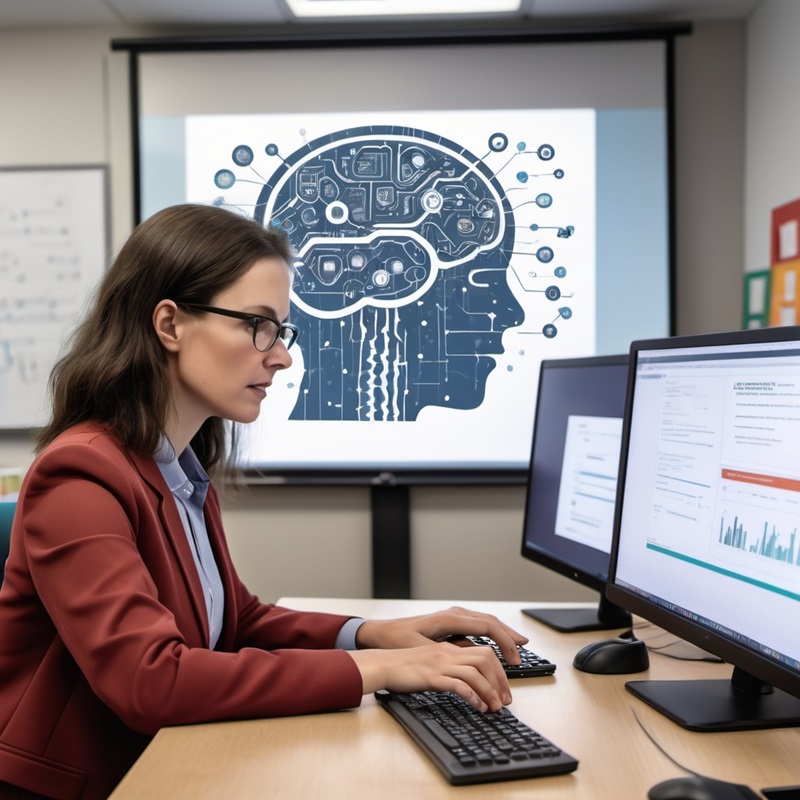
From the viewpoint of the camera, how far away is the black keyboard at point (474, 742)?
→ 33.3 inches

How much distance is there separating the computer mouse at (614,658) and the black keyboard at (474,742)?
A: 28 cm

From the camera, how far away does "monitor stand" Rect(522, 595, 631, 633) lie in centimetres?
155

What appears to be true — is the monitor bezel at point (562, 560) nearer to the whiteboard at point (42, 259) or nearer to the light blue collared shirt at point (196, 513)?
the light blue collared shirt at point (196, 513)

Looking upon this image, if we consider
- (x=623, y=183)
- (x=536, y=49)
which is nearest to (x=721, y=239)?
(x=623, y=183)

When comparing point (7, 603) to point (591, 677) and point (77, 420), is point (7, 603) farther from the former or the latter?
point (591, 677)

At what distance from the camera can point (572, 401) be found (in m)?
1.65

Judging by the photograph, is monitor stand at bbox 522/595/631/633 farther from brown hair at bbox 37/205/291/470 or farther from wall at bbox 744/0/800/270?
wall at bbox 744/0/800/270

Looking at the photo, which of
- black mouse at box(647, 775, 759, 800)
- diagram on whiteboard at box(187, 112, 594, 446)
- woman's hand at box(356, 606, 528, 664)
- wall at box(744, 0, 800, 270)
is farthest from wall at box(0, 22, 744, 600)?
black mouse at box(647, 775, 759, 800)

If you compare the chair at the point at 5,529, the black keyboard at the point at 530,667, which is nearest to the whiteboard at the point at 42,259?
the chair at the point at 5,529

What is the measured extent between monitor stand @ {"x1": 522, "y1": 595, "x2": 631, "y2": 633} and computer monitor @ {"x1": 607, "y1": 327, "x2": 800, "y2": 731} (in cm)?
30

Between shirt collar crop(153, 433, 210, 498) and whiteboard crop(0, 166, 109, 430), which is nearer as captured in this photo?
shirt collar crop(153, 433, 210, 498)

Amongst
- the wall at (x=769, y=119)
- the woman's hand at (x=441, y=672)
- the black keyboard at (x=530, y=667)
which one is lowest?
the black keyboard at (x=530, y=667)

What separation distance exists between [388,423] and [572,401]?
1287 mm


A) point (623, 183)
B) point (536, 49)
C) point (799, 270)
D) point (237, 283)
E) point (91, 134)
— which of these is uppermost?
point (536, 49)
